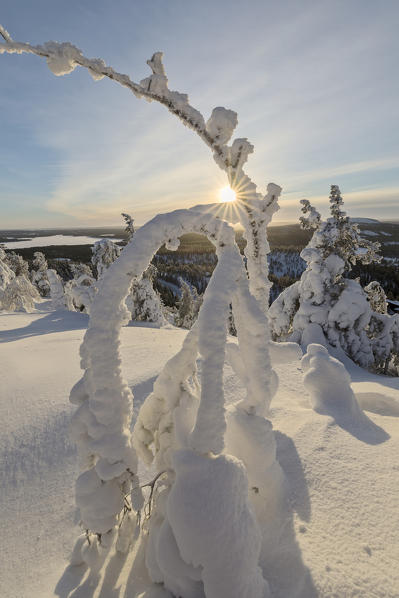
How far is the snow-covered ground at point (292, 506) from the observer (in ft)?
5.92

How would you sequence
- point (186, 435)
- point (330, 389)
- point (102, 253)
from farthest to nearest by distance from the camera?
point (102, 253)
point (330, 389)
point (186, 435)

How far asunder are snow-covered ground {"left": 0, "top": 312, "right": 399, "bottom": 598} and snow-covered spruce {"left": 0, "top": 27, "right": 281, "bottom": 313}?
1.81 meters

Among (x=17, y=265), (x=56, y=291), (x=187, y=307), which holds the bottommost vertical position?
(x=187, y=307)

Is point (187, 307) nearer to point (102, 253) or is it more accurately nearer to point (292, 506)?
point (102, 253)

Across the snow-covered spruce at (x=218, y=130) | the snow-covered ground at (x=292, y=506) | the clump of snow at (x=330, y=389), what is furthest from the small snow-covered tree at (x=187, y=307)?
the snow-covered spruce at (x=218, y=130)

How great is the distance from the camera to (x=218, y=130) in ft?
9.73

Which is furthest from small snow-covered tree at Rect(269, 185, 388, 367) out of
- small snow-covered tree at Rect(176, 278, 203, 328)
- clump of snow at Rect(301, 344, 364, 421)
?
small snow-covered tree at Rect(176, 278, 203, 328)

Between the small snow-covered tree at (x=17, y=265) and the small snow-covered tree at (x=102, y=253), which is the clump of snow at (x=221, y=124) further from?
the small snow-covered tree at (x=17, y=265)

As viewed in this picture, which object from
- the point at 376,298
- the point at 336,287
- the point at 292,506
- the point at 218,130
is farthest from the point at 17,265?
the point at 292,506

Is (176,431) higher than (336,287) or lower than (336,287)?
higher

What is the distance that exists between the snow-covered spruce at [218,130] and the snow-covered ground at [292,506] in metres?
1.81

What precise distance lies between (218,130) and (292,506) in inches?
140

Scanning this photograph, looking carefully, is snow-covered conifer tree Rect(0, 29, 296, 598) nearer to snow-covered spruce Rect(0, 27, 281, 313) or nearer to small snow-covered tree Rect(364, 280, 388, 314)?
snow-covered spruce Rect(0, 27, 281, 313)

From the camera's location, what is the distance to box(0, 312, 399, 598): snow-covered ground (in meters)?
1.81
